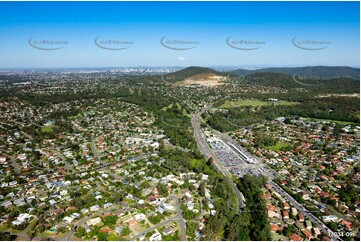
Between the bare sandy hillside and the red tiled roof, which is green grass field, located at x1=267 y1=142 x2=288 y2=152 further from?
the bare sandy hillside

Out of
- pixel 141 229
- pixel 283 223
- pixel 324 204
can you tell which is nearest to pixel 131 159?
pixel 141 229

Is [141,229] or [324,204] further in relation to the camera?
[324,204]

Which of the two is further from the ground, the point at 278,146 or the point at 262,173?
the point at 278,146

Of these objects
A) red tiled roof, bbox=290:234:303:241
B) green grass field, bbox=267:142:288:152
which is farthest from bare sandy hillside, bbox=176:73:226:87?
red tiled roof, bbox=290:234:303:241

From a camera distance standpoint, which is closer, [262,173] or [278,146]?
[262,173]

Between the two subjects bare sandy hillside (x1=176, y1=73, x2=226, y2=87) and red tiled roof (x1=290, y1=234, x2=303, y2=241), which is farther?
bare sandy hillside (x1=176, y1=73, x2=226, y2=87)

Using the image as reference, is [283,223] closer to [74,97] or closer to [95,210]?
[95,210]

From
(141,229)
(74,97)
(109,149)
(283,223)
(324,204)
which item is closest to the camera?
(141,229)

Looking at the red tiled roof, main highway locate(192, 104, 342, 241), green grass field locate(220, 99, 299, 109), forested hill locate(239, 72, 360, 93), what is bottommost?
the red tiled roof

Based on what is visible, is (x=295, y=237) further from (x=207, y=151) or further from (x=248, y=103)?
(x=248, y=103)

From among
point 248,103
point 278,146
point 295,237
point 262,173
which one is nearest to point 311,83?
point 248,103

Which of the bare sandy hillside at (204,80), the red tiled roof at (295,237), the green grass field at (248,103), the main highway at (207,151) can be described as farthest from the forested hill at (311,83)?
the red tiled roof at (295,237)
